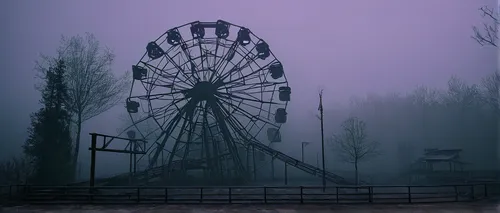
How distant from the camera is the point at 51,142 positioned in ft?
103

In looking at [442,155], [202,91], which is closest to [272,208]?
[202,91]

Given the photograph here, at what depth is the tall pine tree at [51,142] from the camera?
30641 millimetres

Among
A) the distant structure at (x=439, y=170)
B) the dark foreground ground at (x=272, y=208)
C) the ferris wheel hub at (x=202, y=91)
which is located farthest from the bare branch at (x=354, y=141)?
→ the dark foreground ground at (x=272, y=208)

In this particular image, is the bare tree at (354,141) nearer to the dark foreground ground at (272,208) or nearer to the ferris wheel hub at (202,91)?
the ferris wheel hub at (202,91)

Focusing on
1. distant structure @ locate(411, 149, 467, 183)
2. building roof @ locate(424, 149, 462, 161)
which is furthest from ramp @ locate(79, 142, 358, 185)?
building roof @ locate(424, 149, 462, 161)

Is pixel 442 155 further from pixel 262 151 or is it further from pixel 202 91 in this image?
pixel 202 91

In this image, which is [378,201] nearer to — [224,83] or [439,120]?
[224,83]

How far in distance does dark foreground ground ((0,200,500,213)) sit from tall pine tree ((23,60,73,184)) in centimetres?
1525

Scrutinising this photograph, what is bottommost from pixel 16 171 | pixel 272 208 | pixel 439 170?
pixel 272 208

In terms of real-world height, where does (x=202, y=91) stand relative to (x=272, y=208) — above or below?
above

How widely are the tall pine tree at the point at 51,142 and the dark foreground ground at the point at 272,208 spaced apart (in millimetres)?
15247

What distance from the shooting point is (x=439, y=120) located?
6475cm

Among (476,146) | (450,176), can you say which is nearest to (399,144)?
(476,146)

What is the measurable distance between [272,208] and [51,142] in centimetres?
2199
